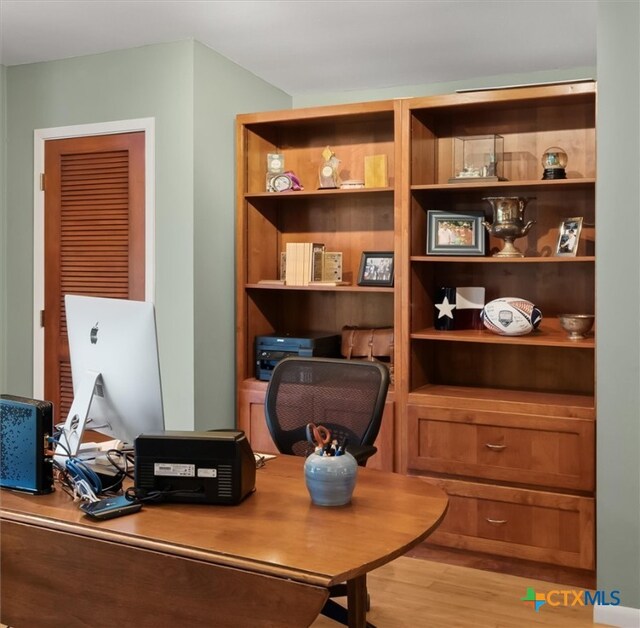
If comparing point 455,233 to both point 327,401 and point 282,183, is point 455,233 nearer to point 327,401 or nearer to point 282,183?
point 282,183

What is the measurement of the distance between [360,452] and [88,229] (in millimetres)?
2323

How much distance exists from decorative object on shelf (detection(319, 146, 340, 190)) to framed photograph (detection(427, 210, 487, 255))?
1.88ft

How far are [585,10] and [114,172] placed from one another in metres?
2.43

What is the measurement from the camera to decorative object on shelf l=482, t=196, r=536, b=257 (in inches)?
140

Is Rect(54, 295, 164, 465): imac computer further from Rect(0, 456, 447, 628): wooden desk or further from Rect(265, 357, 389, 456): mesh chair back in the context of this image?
Rect(265, 357, 389, 456): mesh chair back

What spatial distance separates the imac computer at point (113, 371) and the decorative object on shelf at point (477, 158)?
2.01 m

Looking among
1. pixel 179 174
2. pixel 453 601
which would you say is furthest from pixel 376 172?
pixel 453 601

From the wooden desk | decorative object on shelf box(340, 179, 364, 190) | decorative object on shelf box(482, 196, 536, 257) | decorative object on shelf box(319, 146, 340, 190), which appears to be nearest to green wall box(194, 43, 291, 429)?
decorative object on shelf box(319, 146, 340, 190)

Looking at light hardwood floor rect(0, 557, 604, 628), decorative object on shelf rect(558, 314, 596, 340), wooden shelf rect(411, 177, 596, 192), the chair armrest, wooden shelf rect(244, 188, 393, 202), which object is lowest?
light hardwood floor rect(0, 557, 604, 628)

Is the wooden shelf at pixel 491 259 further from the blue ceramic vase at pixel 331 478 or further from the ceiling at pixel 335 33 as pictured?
the blue ceramic vase at pixel 331 478

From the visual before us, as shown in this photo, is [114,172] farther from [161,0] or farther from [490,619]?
[490,619]

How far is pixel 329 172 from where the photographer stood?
3951 millimetres

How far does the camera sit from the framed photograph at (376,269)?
3859 mm

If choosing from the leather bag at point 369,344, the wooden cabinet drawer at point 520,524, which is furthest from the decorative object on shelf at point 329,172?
the wooden cabinet drawer at point 520,524
